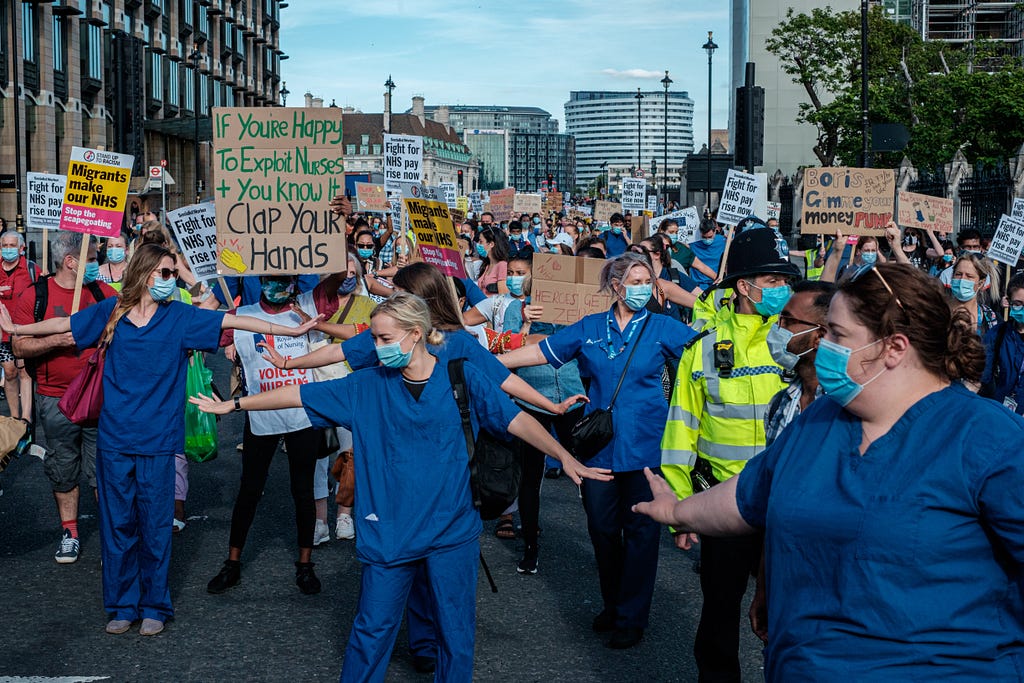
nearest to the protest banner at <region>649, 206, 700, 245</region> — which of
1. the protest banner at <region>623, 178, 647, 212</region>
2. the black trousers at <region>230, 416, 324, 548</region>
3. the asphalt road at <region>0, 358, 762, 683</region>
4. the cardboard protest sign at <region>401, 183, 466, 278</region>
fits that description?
the protest banner at <region>623, 178, 647, 212</region>

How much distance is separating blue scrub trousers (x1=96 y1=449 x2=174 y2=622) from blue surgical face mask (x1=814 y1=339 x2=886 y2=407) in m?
4.18

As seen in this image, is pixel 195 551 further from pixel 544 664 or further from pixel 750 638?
pixel 750 638

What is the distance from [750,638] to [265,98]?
86080 millimetres

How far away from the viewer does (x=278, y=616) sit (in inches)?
251

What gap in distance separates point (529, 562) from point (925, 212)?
7.55m

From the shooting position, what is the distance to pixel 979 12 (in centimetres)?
8681

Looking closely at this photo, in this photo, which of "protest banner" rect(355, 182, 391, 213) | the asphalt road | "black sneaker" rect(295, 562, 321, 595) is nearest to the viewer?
the asphalt road

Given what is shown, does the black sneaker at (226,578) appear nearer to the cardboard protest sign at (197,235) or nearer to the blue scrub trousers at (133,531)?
the blue scrub trousers at (133,531)

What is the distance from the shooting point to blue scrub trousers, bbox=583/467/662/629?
234 inches

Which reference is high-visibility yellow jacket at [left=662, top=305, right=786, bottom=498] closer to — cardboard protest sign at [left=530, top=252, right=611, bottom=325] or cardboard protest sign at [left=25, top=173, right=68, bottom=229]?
cardboard protest sign at [left=530, top=252, right=611, bottom=325]

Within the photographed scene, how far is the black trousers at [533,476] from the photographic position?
7285mm

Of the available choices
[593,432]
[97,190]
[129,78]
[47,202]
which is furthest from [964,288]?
[129,78]

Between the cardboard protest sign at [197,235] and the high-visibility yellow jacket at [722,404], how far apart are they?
5.08 metres

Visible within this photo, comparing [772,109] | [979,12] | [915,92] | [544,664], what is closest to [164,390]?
[544,664]
